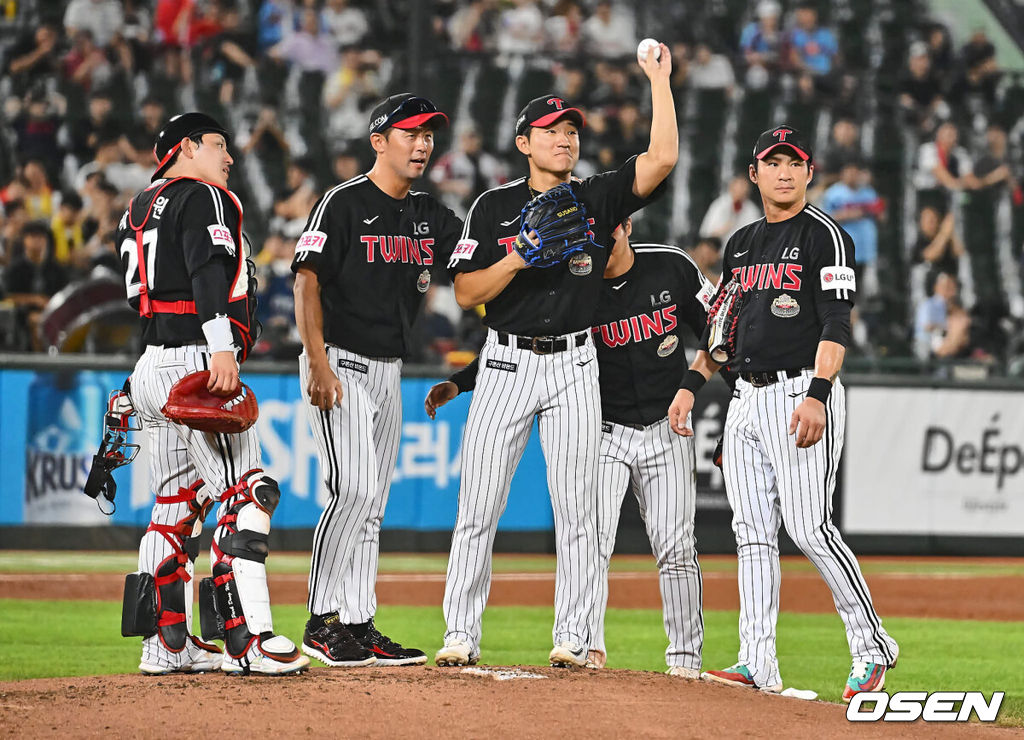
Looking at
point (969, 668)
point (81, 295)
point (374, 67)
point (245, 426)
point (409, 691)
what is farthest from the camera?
point (374, 67)

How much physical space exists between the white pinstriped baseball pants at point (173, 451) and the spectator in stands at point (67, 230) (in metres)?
8.21

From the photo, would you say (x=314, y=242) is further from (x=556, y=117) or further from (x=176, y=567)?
(x=176, y=567)

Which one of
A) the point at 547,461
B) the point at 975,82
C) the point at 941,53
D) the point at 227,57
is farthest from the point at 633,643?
the point at 941,53

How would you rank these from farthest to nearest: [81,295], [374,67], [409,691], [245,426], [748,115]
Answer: [748,115] → [374,67] → [81,295] → [245,426] → [409,691]

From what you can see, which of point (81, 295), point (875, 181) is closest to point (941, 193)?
point (875, 181)

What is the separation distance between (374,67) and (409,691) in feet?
41.8

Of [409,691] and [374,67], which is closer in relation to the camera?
[409,691]

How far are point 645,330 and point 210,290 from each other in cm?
214

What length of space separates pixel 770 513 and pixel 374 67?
12.0m

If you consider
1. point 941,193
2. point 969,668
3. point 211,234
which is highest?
point 941,193

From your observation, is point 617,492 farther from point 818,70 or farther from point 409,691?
point 818,70

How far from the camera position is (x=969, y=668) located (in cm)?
745

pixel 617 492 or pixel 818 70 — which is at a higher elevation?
pixel 818 70

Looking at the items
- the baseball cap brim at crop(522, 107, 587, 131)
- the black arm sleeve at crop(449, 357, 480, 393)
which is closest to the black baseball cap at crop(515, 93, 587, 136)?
the baseball cap brim at crop(522, 107, 587, 131)
